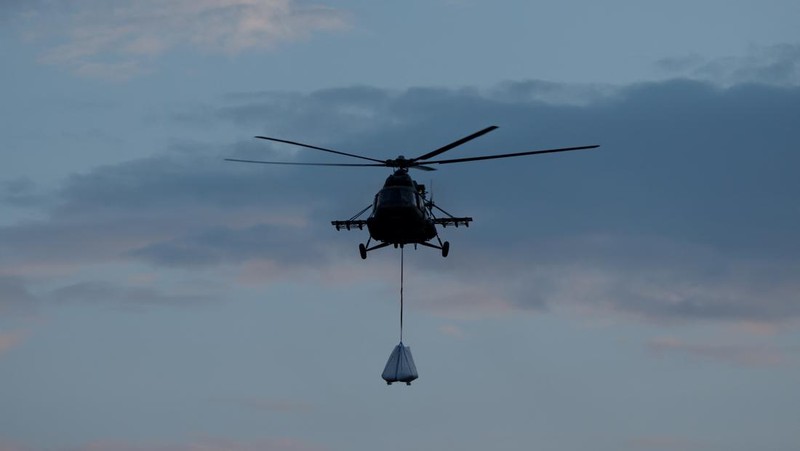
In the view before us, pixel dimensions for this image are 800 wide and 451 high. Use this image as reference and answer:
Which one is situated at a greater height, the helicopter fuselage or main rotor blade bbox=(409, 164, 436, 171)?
main rotor blade bbox=(409, 164, 436, 171)

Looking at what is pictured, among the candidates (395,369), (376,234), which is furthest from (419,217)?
(395,369)

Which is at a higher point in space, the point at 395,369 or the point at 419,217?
the point at 419,217

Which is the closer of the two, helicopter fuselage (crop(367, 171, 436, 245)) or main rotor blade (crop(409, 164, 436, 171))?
helicopter fuselage (crop(367, 171, 436, 245))

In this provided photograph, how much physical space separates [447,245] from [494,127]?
36.0 feet

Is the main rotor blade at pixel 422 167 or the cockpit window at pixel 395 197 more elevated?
the main rotor blade at pixel 422 167

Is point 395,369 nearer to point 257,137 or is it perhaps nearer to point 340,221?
point 340,221

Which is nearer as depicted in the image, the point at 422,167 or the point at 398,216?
the point at 398,216

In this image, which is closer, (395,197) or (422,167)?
(395,197)

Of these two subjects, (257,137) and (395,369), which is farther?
(395,369)

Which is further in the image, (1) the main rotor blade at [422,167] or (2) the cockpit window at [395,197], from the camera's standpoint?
(1) the main rotor blade at [422,167]

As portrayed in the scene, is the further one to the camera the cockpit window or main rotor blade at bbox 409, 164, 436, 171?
main rotor blade at bbox 409, 164, 436, 171

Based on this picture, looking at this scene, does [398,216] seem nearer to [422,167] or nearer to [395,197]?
[395,197]

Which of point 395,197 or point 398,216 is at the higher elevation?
point 395,197

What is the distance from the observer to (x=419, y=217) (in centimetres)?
11506
